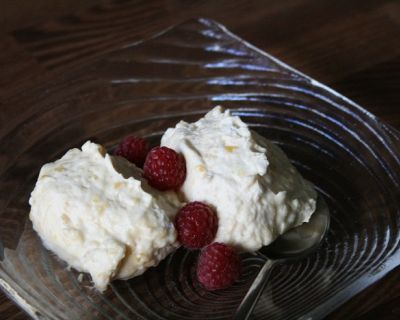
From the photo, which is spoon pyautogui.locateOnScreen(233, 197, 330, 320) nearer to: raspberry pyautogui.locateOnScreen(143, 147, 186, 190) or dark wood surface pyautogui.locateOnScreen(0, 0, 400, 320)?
raspberry pyautogui.locateOnScreen(143, 147, 186, 190)

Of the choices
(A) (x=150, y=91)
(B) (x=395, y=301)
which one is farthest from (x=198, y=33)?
(B) (x=395, y=301)

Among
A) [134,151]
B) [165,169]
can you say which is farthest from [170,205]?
[134,151]

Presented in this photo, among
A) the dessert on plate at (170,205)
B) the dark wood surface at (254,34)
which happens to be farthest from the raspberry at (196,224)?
the dark wood surface at (254,34)

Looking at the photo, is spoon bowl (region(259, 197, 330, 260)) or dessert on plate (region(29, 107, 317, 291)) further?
spoon bowl (region(259, 197, 330, 260))

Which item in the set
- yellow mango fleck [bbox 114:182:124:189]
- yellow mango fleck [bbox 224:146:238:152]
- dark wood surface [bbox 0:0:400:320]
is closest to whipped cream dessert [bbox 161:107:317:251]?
yellow mango fleck [bbox 224:146:238:152]

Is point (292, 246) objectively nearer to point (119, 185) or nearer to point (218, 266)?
point (218, 266)

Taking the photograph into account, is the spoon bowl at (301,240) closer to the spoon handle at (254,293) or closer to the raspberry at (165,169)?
the spoon handle at (254,293)

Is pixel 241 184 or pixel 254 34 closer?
pixel 241 184
